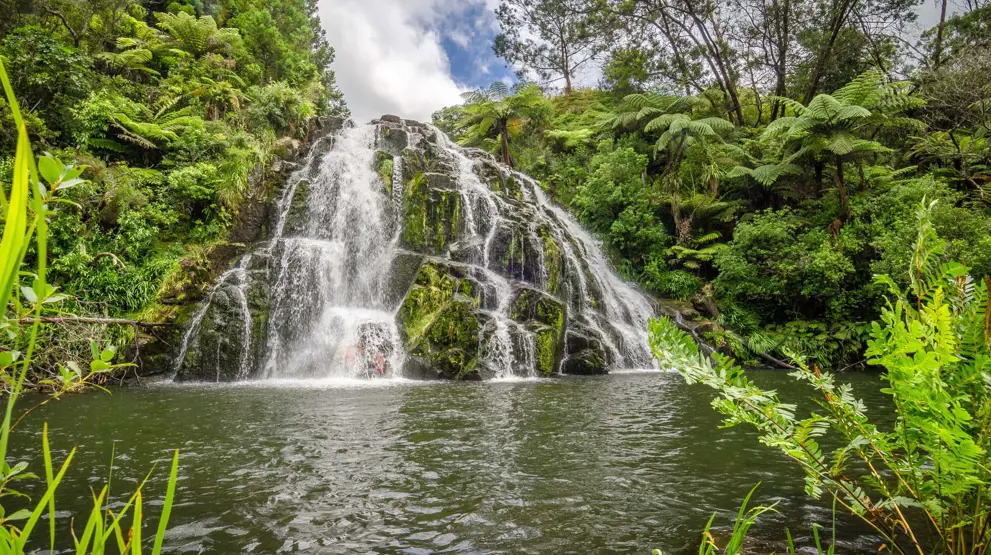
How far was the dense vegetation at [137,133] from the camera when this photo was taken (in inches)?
458

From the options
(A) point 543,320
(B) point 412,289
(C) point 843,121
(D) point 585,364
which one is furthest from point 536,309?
(C) point 843,121

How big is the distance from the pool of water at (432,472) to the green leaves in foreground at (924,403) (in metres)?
1.50

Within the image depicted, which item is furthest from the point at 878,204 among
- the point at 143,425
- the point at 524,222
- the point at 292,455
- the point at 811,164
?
the point at 143,425

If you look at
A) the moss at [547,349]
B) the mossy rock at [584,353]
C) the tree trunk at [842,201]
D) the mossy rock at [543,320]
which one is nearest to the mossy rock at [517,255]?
the mossy rock at [543,320]

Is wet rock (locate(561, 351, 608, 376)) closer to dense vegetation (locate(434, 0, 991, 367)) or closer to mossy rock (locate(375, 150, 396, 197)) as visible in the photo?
dense vegetation (locate(434, 0, 991, 367))

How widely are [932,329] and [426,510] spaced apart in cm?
362

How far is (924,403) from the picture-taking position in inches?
72.4

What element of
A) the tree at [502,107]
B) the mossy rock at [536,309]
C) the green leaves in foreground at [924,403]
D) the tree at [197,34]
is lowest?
the green leaves in foreground at [924,403]

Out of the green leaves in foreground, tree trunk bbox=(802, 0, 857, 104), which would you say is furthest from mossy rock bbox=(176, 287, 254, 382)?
tree trunk bbox=(802, 0, 857, 104)

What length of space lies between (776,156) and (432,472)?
16.3m

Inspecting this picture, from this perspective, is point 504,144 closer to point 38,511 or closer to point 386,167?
point 386,167

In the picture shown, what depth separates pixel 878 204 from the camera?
13453mm

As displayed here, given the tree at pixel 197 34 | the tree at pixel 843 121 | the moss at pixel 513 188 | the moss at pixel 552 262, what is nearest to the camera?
the tree at pixel 843 121

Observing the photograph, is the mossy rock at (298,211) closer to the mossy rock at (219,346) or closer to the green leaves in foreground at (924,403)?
the mossy rock at (219,346)
